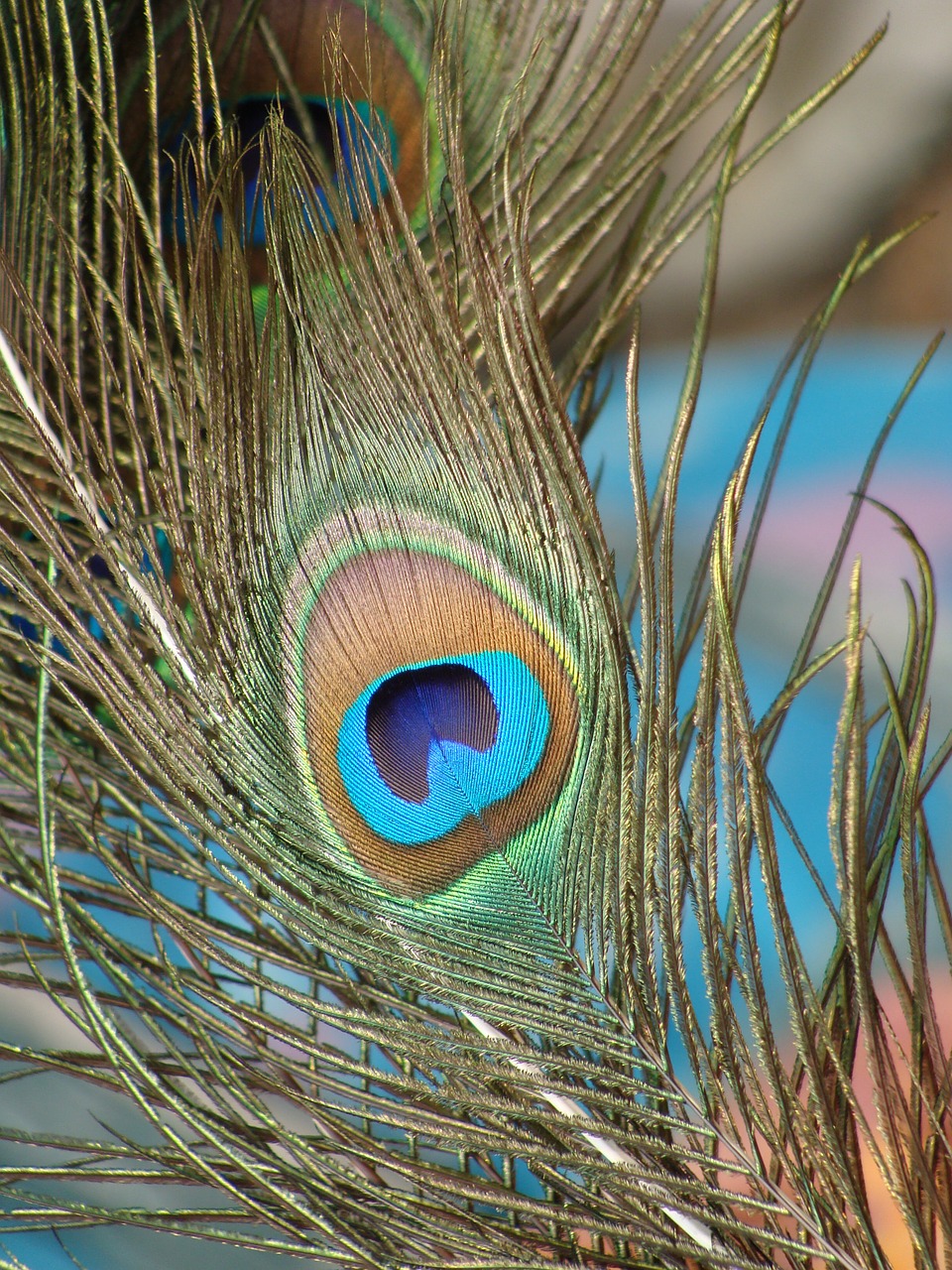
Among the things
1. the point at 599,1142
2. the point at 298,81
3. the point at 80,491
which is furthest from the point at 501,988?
the point at 298,81

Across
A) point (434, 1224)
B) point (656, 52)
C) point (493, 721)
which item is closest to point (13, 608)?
point (493, 721)

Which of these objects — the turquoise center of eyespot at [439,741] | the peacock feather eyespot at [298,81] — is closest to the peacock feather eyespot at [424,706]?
the turquoise center of eyespot at [439,741]

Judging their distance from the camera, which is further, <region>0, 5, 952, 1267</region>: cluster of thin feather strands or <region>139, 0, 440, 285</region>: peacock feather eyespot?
<region>139, 0, 440, 285</region>: peacock feather eyespot

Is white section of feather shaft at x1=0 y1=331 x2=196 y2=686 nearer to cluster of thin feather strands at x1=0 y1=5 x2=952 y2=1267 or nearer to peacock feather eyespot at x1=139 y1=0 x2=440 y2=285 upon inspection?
cluster of thin feather strands at x1=0 y1=5 x2=952 y2=1267

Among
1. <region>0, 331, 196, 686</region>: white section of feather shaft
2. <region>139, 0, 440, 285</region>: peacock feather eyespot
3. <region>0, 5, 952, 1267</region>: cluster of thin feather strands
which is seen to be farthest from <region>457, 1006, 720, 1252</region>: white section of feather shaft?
<region>139, 0, 440, 285</region>: peacock feather eyespot

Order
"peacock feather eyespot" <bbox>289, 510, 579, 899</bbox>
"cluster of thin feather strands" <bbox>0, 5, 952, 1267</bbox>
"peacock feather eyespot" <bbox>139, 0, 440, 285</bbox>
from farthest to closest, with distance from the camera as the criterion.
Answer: "peacock feather eyespot" <bbox>139, 0, 440, 285</bbox>
"peacock feather eyespot" <bbox>289, 510, 579, 899</bbox>
"cluster of thin feather strands" <bbox>0, 5, 952, 1267</bbox>

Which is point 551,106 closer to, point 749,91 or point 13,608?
point 749,91

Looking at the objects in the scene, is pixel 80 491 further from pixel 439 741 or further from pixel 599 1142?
pixel 599 1142
